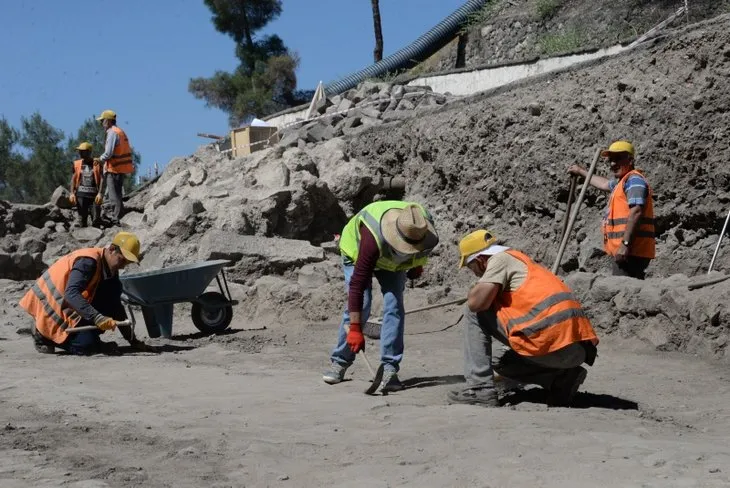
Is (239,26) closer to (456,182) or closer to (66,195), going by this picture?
(66,195)

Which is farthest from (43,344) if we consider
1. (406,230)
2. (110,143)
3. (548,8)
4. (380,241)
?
(548,8)

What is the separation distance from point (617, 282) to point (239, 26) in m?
24.3

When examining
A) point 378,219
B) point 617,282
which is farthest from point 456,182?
point 378,219

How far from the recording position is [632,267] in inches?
296

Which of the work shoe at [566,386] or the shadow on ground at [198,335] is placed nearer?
the work shoe at [566,386]

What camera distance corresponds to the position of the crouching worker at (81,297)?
7.50m

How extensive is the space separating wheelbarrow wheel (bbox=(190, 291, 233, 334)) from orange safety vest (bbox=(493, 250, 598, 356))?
4243 mm

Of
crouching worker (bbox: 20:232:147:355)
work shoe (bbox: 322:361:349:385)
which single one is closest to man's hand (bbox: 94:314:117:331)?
crouching worker (bbox: 20:232:147:355)

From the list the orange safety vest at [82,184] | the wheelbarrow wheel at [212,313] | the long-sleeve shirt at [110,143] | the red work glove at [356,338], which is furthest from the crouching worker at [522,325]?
the orange safety vest at [82,184]

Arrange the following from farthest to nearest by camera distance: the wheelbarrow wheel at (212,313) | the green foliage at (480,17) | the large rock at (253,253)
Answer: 1. the green foliage at (480,17)
2. the large rock at (253,253)
3. the wheelbarrow wheel at (212,313)

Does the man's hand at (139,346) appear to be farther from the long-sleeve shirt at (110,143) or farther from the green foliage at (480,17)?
the green foliage at (480,17)

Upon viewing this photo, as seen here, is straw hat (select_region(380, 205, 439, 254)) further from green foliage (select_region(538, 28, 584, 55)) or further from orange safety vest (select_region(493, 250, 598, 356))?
green foliage (select_region(538, 28, 584, 55))

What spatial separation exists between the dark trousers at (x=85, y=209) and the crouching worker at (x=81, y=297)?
6614 mm

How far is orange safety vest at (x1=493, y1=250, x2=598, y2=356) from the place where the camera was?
5199 millimetres
